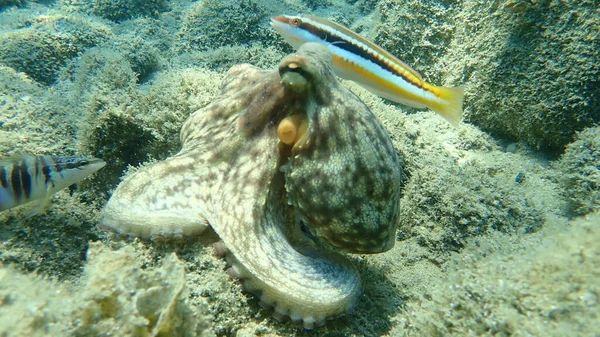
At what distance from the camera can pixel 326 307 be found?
1.88 meters

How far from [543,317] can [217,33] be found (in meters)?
5.76

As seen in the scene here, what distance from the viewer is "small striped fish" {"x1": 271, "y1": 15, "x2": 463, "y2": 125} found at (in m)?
2.93

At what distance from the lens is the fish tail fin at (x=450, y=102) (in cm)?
290

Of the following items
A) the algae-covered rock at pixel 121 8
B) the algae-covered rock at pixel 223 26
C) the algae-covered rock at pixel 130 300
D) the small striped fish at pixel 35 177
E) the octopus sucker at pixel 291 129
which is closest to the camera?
the algae-covered rock at pixel 130 300

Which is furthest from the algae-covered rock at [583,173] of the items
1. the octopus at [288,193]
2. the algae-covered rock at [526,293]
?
the octopus at [288,193]

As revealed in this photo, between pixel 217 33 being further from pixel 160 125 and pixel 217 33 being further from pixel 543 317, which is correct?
pixel 543 317

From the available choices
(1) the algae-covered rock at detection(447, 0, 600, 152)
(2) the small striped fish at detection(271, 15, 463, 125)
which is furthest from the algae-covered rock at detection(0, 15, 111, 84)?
(1) the algae-covered rock at detection(447, 0, 600, 152)

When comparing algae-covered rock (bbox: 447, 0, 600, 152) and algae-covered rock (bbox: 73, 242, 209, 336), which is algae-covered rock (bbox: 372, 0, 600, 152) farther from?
algae-covered rock (bbox: 73, 242, 209, 336)

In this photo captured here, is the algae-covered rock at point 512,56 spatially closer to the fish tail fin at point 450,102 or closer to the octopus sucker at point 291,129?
the fish tail fin at point 450,102

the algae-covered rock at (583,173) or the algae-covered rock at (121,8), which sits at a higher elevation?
the algae-covered rock at (121,8)

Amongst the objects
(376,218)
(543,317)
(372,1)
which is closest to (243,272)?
A: (376,218)

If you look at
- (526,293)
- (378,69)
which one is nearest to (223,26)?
(378,69)

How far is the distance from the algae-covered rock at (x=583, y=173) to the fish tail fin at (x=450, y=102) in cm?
147

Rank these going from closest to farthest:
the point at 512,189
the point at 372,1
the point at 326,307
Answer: the point at 326,307, the point at 512,189, the point at 372,1
